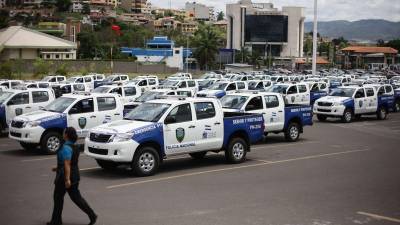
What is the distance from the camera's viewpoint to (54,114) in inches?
666

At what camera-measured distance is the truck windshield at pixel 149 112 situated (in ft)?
46.0

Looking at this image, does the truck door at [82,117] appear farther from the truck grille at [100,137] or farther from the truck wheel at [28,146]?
the truck grille at [100,137]

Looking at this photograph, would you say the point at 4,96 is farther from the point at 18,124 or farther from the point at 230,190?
the point at 230,190

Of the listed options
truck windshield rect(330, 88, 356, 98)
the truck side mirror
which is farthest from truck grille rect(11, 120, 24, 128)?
truck windshield rect(330, 88, 356, 98)

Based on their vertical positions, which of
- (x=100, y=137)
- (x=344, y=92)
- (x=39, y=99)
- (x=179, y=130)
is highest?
(x=344, y=92)

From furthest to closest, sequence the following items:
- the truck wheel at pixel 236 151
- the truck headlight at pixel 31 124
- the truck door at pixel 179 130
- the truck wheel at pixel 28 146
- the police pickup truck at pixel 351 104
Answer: the police pickup truck at pixel 351 104 → the truck wheel at pixel 28 146 → the truck headlight at pixel 31 124 → the truck wheel at pixel 236 151 → the truck door at pixel 179 130

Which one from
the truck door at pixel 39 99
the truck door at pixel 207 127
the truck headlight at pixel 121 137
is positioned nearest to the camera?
Answer: the truck headlight at pixel 121 137

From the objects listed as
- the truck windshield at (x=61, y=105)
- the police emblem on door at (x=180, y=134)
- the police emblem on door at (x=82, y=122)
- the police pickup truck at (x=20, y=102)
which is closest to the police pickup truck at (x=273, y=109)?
the police emblem on door at (x=82, y=122)

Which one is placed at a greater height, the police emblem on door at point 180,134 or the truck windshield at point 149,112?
the truck windshield at point 149,112

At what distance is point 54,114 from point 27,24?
6476 inches

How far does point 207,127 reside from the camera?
14719mm

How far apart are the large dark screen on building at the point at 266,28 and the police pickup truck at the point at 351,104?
15440 cm

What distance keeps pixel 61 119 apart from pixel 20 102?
4.74m

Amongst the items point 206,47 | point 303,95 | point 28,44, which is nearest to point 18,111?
point 303,95
